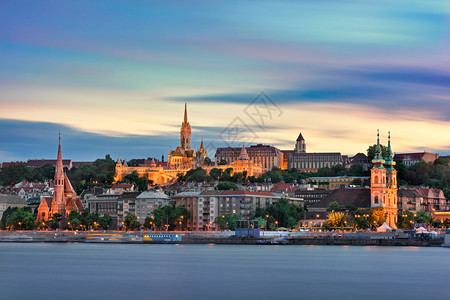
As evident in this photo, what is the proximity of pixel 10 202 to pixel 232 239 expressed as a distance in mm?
69755

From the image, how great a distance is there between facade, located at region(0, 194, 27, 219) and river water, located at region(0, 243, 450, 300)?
88058 millimetres

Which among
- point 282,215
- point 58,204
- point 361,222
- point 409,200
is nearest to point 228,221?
point 282,215

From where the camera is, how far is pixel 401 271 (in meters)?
59.0

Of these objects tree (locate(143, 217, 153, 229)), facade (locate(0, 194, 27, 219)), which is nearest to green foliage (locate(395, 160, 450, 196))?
tree (locate(143, 217, 153, 229))

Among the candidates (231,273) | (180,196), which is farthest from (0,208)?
(231,273)

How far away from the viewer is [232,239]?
4291 inches

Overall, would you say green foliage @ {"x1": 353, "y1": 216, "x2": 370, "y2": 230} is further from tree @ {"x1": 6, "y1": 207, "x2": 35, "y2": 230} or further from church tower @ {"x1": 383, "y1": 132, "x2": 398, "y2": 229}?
tree @ {"x1": 6, "y1": 207, "x2": 35, "y2": 230}

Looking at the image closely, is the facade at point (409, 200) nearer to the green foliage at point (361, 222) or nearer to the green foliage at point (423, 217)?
the green foliage at point (423, 217)

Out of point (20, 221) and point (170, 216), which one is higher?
point (170, 216)

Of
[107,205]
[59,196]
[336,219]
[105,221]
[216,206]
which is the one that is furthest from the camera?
[107,205]

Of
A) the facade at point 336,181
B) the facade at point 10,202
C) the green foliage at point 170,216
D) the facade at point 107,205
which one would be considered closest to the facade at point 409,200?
the facade at point 336,181

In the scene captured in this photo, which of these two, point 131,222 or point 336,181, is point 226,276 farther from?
point 336,181

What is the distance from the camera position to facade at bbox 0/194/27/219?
163475mm

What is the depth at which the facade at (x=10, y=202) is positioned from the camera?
163 meters
